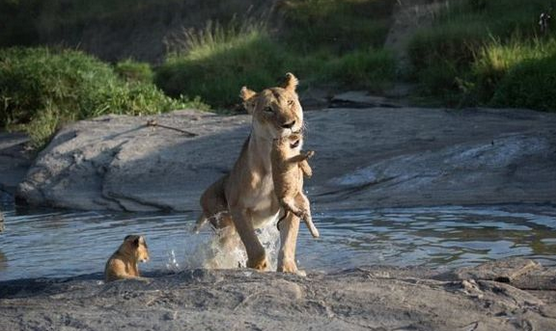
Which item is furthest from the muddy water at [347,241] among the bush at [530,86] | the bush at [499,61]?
the bush at [499,61]

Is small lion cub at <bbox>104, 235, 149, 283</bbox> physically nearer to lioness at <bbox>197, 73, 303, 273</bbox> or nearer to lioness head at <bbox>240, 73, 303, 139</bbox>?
lioness at <bbox>197, 73, 303, 273</bbox>

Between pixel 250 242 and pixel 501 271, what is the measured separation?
6.37ft

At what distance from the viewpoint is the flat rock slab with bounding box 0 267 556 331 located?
6156mm

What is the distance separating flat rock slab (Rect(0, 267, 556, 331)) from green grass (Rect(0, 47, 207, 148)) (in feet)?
40.5

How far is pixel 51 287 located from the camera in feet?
28.2

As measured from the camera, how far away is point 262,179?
8.59 m

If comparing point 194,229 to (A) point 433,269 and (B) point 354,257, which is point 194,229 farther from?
(A) point 433,269

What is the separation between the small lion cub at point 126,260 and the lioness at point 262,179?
72cm

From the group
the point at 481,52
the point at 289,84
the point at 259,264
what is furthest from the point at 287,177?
the point at 481,52

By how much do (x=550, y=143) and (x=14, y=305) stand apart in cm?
701

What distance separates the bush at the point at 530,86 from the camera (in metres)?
16.9

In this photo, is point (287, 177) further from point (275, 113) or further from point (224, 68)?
point (224, 68)

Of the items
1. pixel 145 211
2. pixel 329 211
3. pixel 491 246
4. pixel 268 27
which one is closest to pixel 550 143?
pixel 329 211

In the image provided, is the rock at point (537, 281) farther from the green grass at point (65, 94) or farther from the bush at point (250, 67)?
the bush at point (250, 67)
